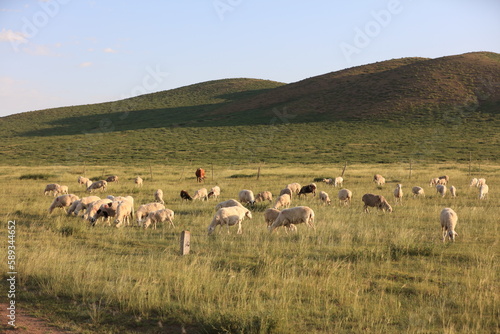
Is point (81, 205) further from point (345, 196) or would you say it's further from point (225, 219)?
point (345, 196)

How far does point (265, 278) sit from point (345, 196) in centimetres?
1225

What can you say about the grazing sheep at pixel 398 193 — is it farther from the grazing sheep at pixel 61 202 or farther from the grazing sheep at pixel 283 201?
the grazing sheep at pixel 61 202

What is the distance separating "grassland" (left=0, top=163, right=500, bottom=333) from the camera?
21.6 feet

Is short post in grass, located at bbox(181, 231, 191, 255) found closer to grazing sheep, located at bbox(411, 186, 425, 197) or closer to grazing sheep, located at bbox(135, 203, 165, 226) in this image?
grazing sheep, located at bbox(135, 203, 165, 226)

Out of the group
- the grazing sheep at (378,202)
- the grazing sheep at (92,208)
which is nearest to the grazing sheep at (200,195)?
the grazing sheep at (92,208)

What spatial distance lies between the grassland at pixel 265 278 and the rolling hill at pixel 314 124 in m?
38.2

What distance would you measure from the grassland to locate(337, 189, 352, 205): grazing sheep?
432cm

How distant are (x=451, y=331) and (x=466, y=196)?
18364 millimetres

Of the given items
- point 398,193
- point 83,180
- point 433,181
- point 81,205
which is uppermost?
point 83,180

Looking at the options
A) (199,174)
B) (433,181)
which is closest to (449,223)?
(433,181)

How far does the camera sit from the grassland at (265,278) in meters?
6.60

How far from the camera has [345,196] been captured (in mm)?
19953

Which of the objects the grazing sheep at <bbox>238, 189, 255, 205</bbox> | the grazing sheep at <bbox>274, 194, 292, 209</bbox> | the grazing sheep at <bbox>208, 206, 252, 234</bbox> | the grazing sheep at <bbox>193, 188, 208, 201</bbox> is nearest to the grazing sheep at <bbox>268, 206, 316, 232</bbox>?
the grazing sheep at <bbox>208, 206, 252, 234</bbox>

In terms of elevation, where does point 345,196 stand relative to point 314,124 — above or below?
below
